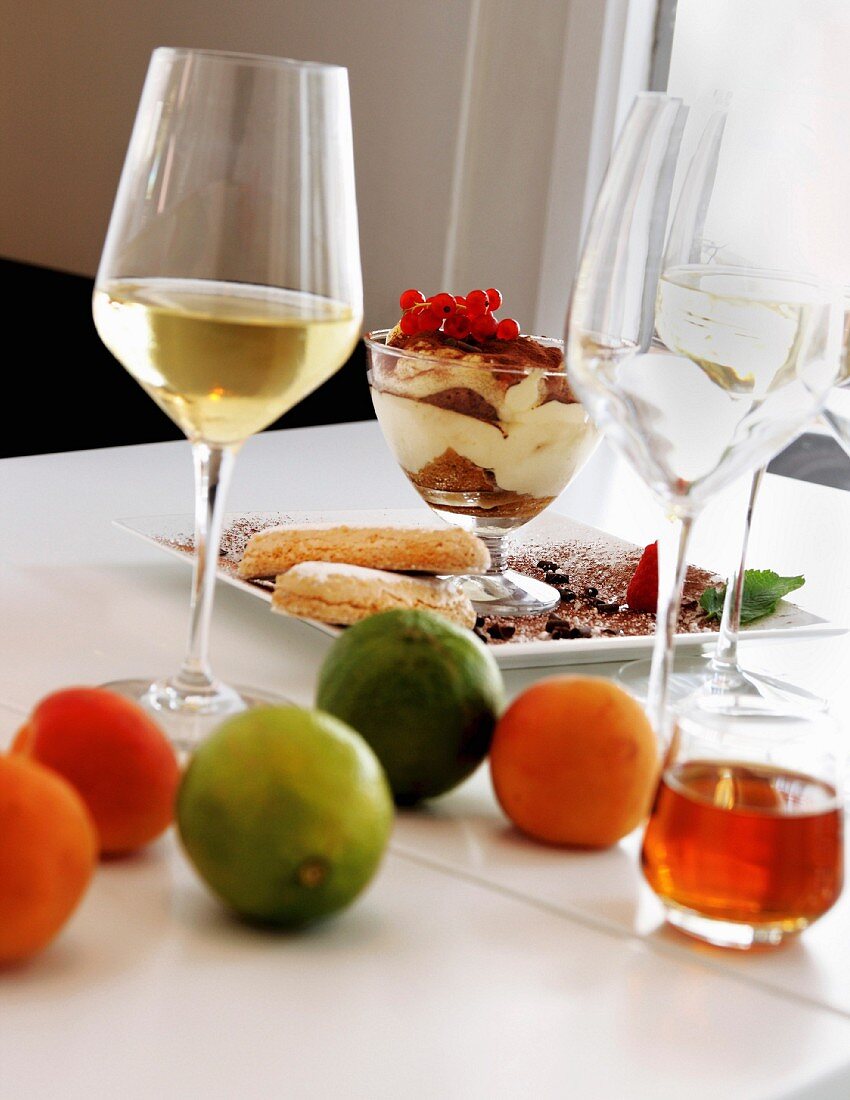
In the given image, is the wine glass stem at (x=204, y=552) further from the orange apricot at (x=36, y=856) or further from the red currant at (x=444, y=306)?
the red currant at (x=444, y=306)

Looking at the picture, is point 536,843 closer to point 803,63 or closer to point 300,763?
point 300,763

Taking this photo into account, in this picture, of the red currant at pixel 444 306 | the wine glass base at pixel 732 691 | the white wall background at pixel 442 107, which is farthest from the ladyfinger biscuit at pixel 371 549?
the white wall background at pixel 442 107

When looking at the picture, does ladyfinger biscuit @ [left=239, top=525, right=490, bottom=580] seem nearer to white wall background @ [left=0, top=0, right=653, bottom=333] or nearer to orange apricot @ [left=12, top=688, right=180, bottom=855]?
orange apricot @ [left=12, top=688, right=180, bottom=855]

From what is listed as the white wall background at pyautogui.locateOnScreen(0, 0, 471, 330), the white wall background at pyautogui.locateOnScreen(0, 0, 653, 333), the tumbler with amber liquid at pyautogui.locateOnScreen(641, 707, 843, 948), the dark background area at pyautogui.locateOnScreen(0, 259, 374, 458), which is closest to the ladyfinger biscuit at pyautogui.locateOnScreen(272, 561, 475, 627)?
the tumbler with amber liquid at pyautogui.locateOnScreen(641, 707, 843, 948)

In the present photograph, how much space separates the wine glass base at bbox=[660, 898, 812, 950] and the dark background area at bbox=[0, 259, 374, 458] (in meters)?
2.36

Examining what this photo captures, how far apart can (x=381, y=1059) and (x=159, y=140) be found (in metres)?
0.42

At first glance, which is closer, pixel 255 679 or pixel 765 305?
pixel 765 305

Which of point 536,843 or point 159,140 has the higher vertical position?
point 159,140

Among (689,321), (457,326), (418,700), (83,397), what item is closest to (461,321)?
(457,326)

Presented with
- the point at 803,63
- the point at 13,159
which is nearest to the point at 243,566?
the point at 803,63

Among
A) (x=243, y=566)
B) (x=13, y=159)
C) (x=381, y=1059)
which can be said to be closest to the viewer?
(x=381, y=1059)

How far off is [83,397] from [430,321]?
9.29 feet

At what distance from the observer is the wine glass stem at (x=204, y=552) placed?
74cm

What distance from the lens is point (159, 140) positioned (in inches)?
27.5
